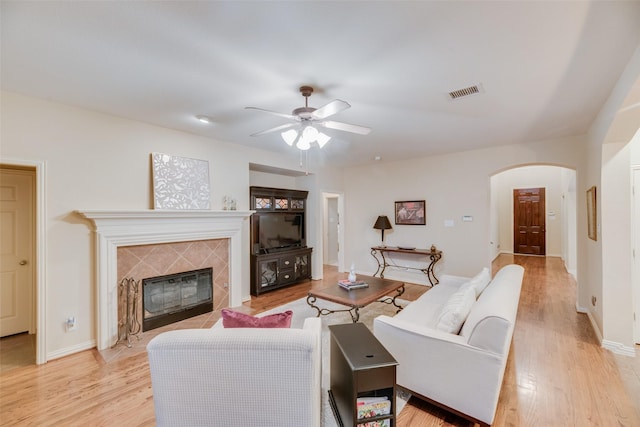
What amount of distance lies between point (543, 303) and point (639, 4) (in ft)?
13.7

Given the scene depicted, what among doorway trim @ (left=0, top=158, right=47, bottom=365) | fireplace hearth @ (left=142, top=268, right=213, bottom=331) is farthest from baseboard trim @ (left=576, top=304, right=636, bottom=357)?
doorway trim @ (left=0, top=158, right=47, bottom=365)

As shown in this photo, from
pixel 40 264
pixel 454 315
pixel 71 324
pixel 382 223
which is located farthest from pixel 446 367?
pixel 382 223

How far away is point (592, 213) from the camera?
3211 mm

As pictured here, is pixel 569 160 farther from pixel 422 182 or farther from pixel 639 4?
pixel 639 4

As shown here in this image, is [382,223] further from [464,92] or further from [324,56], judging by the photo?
[324,56]

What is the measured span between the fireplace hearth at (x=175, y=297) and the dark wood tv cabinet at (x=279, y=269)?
3.05 ft

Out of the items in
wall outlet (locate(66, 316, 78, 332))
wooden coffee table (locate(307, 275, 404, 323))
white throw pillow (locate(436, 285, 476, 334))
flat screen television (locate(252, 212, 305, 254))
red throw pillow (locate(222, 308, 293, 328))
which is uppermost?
flat screen television (locate(252, 212, 305, 254))

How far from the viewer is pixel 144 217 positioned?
3.16m

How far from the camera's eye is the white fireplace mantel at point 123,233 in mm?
2867

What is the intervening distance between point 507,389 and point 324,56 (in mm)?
2983

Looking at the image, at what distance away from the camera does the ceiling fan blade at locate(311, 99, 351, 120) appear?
1.97m

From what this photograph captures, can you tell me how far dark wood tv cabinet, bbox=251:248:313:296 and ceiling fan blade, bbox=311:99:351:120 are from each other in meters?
3.12

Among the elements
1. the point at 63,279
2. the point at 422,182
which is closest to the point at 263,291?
the point at 63,279

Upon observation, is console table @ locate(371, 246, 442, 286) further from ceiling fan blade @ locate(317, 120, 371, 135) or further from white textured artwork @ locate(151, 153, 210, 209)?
white textured artwork @ locate(151, 153, 210, 209)
